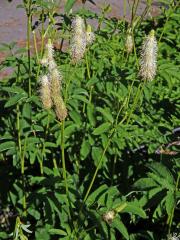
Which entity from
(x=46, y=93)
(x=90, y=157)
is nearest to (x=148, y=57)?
(x=46, y=93)

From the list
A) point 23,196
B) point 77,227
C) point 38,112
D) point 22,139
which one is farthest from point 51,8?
point 77,227

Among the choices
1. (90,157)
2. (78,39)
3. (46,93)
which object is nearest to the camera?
(46,93)

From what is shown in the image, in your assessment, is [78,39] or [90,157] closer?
[78,39]

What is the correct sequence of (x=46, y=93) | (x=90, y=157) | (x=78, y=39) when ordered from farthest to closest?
(x=90, y=157)
(x=78, y=39)
(x=46, y=93)

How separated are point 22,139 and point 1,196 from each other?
794mm

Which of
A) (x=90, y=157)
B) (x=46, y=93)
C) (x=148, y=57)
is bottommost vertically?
(x=90, y=157)

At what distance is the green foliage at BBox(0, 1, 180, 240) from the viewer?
2.20m

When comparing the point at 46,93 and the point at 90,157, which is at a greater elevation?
the point at 46,93

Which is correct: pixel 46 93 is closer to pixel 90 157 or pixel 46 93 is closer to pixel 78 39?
pixel 78 39

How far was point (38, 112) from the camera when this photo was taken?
2.94m

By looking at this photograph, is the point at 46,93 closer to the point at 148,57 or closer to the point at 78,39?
the point at 78,39

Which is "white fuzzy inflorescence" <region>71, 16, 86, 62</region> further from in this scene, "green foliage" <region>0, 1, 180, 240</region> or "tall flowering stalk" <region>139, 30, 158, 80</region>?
"tall flowering stalk" <region>139, 30, 158, 80</region>

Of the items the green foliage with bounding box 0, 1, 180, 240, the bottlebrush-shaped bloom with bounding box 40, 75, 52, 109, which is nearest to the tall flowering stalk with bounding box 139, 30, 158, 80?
the green foliage with bounding box 0, 1, 180, 240

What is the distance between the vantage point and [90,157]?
122 inches
